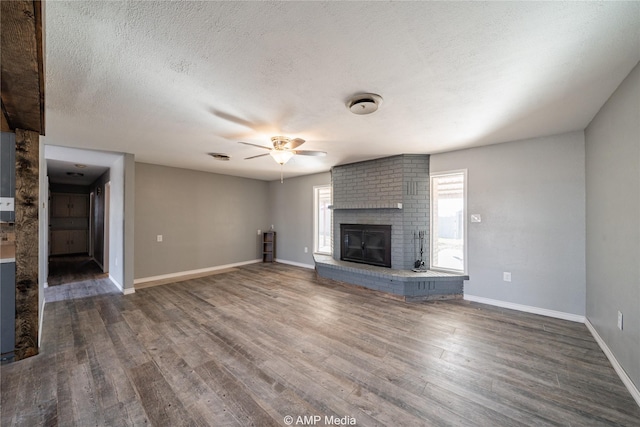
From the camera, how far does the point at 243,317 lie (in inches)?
129

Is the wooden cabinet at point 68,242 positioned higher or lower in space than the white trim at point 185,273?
higher

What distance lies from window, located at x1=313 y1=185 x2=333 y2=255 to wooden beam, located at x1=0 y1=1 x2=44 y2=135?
4824 millimetres

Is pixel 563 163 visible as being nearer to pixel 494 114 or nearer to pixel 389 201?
pixel 494 114

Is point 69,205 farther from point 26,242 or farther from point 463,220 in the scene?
point 463,220

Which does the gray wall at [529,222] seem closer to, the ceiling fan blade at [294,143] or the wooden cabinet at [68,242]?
the ceiling fan blade at [294,143]

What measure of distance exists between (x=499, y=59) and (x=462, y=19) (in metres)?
0.56

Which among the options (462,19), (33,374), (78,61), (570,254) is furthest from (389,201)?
(33,374)

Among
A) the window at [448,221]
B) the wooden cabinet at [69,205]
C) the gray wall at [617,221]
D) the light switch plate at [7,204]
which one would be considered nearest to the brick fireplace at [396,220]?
the window at [448,221]

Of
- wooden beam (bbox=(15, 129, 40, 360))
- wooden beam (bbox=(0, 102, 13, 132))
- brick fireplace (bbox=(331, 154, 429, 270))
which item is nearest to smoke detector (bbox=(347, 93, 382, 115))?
brick fireplace (bbox=(331, 154, 429, 270))

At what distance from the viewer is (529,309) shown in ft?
11.1

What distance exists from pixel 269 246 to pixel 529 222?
5.86m

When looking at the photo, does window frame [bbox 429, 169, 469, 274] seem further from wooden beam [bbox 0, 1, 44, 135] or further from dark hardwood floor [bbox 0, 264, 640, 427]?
wooden beam [bbox 0, 1, 44, 135]

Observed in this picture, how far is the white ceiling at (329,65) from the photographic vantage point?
1312 millimetres

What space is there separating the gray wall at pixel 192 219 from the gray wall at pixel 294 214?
46 centimetres
